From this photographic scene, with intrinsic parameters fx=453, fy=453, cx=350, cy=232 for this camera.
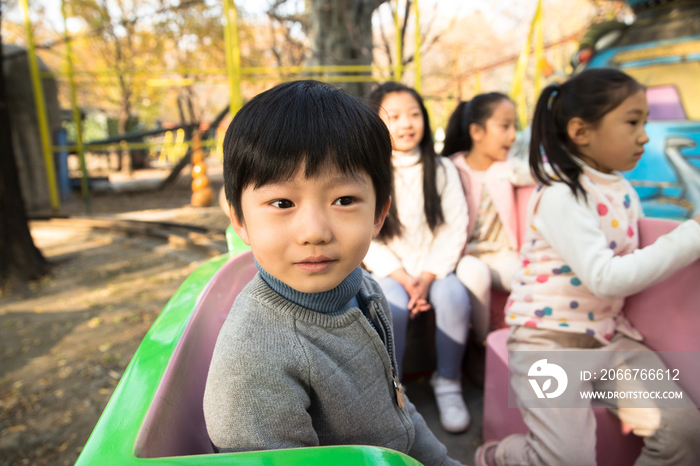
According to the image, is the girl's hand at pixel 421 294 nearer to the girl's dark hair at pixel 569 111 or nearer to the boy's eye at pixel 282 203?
the girl's dark hair at pixel 569 111

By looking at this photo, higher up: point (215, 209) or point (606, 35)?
point (606, 35)

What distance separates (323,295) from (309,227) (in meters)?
0.16

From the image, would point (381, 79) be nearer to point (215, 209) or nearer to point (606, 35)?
point (606, 35)

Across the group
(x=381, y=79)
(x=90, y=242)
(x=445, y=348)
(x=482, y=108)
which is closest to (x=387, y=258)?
(x=445, y=348)

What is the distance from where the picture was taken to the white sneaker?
63.0 inches

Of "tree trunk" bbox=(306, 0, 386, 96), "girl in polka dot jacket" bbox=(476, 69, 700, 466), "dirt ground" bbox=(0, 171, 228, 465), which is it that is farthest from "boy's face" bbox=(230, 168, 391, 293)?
"tree trunk" bbox=(306, 0, 386, 96)

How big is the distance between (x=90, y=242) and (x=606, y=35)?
5657 mm

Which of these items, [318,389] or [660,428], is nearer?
[318,389]

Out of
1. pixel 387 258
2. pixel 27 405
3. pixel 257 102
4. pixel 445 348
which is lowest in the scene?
pixel 27 405

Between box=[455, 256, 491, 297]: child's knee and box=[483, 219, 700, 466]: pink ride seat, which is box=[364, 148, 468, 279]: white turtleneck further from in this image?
box=[483, 219, 700, 466]: pink ride seat

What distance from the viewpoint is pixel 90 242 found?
4.75m

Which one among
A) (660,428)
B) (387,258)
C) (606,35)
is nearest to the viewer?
(660,428)

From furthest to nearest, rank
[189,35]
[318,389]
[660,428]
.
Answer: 1. [189,35]
2. [660,428]
3. [318,389]

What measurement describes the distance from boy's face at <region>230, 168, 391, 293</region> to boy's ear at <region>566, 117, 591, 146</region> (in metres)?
0.89
